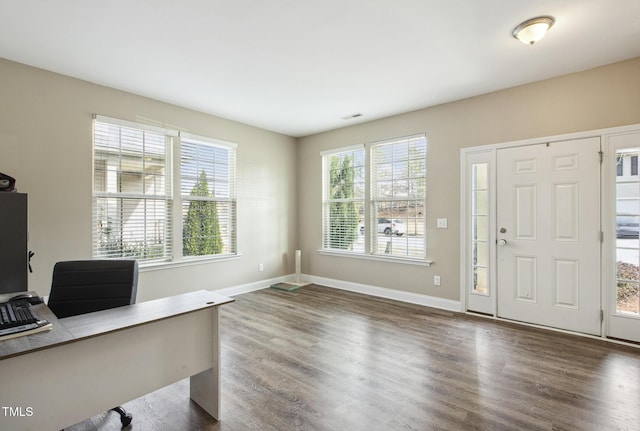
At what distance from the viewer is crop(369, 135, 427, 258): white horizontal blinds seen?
449 cm

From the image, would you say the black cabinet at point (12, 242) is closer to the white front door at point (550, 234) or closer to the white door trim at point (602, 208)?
the white door trim at point (602, 208)

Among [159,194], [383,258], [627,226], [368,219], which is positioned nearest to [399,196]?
[368,219]

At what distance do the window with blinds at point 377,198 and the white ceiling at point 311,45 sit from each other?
3.30ft

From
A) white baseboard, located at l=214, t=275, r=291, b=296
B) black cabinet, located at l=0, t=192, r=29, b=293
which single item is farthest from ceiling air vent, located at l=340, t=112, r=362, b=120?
black cabinet, located at l=0, t=192, r=29, b=293

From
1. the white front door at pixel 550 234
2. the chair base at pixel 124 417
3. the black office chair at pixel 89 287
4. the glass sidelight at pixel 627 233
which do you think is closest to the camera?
the chair base at pixel 124 417

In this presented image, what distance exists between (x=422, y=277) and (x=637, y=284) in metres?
2.16

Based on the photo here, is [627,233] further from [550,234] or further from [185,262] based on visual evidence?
[185,262]

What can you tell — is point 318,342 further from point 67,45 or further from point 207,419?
point 67,45

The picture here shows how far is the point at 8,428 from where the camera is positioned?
1.26 metres

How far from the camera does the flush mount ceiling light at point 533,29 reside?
2.38m

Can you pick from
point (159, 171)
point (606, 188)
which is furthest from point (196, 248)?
point (606, 188)

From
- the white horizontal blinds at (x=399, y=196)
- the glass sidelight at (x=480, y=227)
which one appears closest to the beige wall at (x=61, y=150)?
the white horizontal blinds at (x=399, y=196)

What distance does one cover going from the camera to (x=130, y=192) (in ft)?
Answer: 12.6

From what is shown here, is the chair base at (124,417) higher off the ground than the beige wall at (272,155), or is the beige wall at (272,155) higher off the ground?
the beige wall at (272,155)
